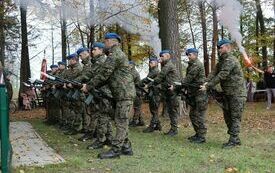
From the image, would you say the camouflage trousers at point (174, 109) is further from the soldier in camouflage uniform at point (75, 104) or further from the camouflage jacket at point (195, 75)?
the soldier in camouflage uniform at point (75, 104)

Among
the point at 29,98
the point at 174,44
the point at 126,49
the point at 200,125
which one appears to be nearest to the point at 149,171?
the point at 200,125

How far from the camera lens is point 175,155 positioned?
8.88m

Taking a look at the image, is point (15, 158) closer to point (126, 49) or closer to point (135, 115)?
point (135, 115)

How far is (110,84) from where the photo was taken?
8.88m

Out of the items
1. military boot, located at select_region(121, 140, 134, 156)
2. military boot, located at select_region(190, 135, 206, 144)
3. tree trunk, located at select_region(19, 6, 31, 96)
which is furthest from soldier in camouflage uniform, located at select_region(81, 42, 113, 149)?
tree trunk, located at select_region(19, 6, 31, 96)

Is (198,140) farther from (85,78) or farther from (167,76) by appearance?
(85,78)

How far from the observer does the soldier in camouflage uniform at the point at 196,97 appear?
10.9 m

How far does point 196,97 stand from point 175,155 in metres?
2.38

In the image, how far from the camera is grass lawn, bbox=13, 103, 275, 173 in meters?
7.60

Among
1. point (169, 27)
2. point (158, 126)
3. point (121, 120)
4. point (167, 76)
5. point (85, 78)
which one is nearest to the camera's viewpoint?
point (121, 120)

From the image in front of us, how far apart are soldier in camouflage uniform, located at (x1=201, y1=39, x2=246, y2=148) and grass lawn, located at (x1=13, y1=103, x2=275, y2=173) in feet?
1.24

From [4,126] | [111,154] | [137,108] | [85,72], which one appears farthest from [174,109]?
[4,126]

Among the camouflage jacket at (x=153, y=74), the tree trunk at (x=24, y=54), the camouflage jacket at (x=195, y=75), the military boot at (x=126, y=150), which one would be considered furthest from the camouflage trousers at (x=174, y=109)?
the tree trunk at (x=24, y=54)

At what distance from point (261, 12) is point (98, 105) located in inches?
1079
